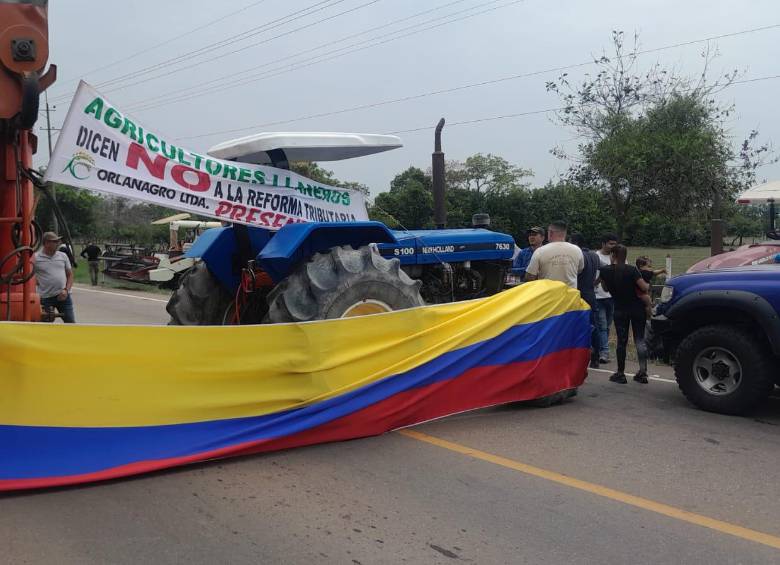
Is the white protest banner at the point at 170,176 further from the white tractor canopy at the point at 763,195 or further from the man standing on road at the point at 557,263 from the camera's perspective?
the white tractor canopy at the point at 763,195

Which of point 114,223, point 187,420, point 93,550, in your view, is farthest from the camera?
point 114,223

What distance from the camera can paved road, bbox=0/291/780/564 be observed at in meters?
3.66

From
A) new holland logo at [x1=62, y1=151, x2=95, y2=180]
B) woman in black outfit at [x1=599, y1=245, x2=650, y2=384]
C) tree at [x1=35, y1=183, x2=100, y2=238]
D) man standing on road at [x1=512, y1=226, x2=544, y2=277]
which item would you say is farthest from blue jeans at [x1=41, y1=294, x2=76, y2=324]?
tree at [x1=35, y1=183, x2=100, y2=238]

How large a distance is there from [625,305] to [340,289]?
3.67 meters

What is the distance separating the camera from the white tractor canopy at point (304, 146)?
6.30 metres

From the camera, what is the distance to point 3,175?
4.99m

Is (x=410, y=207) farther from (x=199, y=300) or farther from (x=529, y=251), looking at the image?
(x=199, y=300)

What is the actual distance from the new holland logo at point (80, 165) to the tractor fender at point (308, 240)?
158cm

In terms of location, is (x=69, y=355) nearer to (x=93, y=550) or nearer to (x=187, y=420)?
(x=187, y=420)

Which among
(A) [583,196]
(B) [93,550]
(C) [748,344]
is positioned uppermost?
(A) [583,196]

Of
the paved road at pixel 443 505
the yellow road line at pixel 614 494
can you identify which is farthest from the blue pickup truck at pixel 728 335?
the yellow road line at pixel 614 494

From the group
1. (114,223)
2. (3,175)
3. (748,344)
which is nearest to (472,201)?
(748,344)

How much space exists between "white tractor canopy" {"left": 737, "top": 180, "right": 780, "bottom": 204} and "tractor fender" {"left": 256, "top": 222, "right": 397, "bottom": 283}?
739 cm

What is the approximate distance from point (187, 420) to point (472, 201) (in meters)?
23.8
